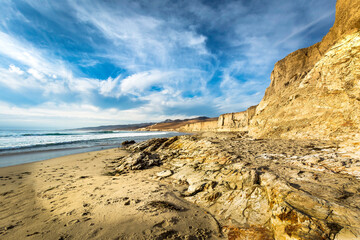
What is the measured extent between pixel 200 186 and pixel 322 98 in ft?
30.4

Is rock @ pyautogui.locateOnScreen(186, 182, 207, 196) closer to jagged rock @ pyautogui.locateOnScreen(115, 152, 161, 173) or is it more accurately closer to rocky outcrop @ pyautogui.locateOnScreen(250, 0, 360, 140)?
jagged rock @ pyautogui.locateOnScreen(115, 152, 161, 173)

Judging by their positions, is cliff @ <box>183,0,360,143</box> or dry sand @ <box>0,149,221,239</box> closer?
dry sand @ <box>0,149,221,239</box>

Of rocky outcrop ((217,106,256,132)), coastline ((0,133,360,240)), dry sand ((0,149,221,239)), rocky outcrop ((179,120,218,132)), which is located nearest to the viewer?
coastline ((0,133,360,240))

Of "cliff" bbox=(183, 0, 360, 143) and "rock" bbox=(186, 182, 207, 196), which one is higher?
"cliff" bbox=(183, 0, 360, 143)

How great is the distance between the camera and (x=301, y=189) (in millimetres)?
2746

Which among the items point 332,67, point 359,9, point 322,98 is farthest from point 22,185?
point 359,9

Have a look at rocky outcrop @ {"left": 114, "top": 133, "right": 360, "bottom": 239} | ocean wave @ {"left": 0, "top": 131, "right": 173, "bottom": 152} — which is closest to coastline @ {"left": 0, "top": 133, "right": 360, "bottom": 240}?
rocky outcrop @ {"left": 114, "top": 133, "right": 360, "bottom": 239}

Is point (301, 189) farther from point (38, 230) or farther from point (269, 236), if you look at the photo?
point (38, 230)

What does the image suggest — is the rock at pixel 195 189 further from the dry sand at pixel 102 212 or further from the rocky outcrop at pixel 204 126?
the rocky outcrop at pixel 204 126

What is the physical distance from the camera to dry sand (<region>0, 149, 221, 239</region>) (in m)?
2.58

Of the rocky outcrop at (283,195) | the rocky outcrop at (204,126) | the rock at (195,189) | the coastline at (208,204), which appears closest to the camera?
the rocky outcrop at (283,195)

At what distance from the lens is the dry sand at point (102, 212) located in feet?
8.46

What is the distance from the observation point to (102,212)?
3.17 m

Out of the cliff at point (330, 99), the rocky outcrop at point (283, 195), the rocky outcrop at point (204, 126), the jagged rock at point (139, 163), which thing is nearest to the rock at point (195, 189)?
the rocky outcrop at point (283, 195)
